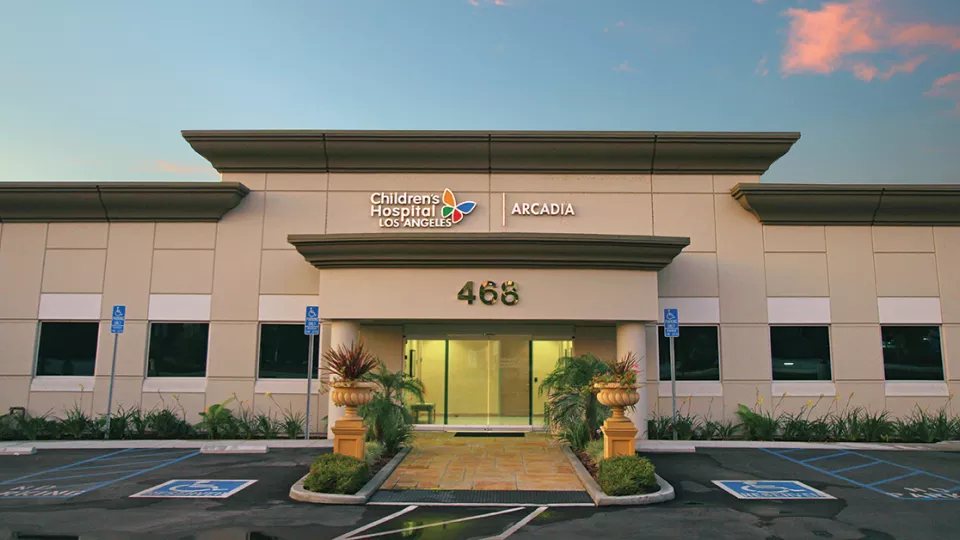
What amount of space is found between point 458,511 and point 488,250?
24.8ft

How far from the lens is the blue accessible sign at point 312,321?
16.4m

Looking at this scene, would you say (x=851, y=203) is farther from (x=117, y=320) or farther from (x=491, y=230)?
(x=117, y=320)

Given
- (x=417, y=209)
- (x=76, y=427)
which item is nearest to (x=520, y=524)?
(x=417, y=209)

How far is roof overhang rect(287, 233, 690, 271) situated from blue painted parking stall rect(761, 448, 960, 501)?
18.3 ft

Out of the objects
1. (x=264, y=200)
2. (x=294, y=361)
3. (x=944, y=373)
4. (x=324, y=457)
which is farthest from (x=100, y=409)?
(x=944, y=373)

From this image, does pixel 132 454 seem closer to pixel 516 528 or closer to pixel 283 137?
pixel 283 137

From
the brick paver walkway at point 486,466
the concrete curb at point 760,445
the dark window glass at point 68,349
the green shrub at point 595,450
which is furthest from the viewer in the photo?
the dark window glass at point 68,349

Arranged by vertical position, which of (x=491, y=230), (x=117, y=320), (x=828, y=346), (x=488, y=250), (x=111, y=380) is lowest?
(x=111, y=380)

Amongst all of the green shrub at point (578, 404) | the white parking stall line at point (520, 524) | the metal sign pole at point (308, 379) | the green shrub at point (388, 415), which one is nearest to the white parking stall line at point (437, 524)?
the white parking stall line at point (520, 524)

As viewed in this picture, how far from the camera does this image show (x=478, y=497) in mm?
10617

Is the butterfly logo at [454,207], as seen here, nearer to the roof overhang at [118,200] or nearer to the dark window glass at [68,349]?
the roof overhang at [118,200]

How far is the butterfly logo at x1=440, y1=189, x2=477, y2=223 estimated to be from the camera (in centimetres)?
1820

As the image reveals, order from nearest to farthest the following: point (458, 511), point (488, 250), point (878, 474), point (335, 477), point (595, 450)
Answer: point (458, 511), point (335, 477), point (878, 474), point (595, 450), point (488, 250)

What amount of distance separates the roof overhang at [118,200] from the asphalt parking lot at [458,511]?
7.39 meters
